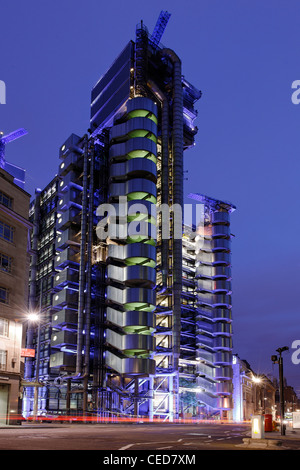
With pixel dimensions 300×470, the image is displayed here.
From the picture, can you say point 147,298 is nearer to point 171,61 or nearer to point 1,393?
point 1,393

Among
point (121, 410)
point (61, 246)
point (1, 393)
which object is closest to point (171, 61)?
point (61, 246)

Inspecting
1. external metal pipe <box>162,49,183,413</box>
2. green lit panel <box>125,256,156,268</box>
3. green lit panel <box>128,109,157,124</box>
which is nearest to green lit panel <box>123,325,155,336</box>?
external metal pipe <box>162,49,183,413</box>

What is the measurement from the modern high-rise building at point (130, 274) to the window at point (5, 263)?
97.0 ft

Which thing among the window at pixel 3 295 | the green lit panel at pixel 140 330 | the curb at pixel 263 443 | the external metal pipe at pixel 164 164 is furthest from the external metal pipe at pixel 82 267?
the curb at pixel 263 443

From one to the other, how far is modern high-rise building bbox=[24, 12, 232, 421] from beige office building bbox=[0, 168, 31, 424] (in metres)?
28.1

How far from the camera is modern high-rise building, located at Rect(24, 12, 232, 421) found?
84.5 meters

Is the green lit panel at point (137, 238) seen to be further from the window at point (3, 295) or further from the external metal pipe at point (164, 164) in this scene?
the window at point (3, 295)

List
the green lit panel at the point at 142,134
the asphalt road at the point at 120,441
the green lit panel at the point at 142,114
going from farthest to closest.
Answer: the green lit panel at the point at 142,114
the green lit panel at the point at 142,134
the asphalt road at the point at 120,441

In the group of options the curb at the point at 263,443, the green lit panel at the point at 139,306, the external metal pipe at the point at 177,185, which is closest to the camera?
the curb at the point at 263,443

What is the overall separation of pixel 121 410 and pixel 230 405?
99.1 feet

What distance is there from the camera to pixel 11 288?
51.8 meters

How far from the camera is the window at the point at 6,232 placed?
51875 mm

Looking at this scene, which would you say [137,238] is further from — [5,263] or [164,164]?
[5,263]
